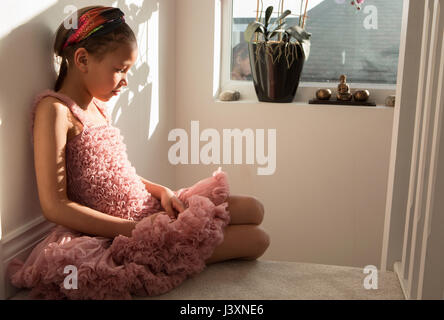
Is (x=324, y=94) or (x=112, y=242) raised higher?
(x=324, y=94)

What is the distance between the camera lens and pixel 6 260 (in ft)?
4.37

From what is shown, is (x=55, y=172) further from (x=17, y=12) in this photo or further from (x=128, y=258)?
(x=17, y=12)

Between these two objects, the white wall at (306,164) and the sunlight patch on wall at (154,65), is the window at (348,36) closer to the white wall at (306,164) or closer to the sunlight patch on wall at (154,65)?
the white wall at (306,164)

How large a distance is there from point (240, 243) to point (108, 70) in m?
0.64

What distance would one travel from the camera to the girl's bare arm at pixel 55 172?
1312 millimetres

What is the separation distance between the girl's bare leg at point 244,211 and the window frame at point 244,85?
1.00 m

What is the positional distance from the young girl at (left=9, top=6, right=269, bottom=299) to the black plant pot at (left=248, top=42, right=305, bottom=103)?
0.98 m

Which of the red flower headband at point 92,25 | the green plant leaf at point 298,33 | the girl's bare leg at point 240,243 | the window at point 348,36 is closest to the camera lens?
the red flower headband at point 92,25

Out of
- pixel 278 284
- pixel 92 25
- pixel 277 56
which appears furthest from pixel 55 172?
pixel 277 56

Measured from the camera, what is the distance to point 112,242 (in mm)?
1397

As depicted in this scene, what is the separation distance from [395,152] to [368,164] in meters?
0.75

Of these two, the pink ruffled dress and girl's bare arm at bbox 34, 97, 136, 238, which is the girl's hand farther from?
girl's bare arm at bbox 34, 97, 136, 238

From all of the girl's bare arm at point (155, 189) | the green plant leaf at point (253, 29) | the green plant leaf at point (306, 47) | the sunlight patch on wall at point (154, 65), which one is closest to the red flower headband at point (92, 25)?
the girl's bare arm at point (155, 189)
